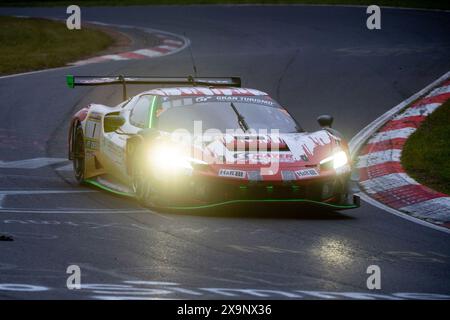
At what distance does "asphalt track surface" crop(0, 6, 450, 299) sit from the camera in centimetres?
721

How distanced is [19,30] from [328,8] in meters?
8.47

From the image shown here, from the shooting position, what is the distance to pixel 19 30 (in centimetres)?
2733

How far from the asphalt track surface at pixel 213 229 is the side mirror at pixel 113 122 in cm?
70

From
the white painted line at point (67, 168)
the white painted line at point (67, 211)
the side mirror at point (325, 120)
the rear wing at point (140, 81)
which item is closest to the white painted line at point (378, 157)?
the rear wing at point (140, 81)

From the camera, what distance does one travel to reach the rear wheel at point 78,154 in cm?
1250

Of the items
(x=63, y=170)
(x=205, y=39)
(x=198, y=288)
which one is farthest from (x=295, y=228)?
(x=205, y=39)

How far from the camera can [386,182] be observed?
1216 centimetres

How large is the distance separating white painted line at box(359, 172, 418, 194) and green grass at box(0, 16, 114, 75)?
1034cm

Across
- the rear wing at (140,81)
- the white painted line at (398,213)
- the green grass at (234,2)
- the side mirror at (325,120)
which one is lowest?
the white painted line at (398,213)

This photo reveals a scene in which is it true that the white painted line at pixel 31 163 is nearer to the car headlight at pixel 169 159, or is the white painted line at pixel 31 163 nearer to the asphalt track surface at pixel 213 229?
the asphalt track surface at pixel 213 229

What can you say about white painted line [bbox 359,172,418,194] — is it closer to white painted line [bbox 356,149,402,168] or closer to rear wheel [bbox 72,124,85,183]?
white painted line [bbox 356,149,402,168]

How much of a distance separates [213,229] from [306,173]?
1.22m

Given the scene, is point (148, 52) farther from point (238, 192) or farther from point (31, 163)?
point (238, 192)

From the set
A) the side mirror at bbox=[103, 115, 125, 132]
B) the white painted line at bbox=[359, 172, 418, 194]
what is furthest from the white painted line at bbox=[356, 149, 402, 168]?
the side mirror at bbox=[103, 115, 125, 132]
